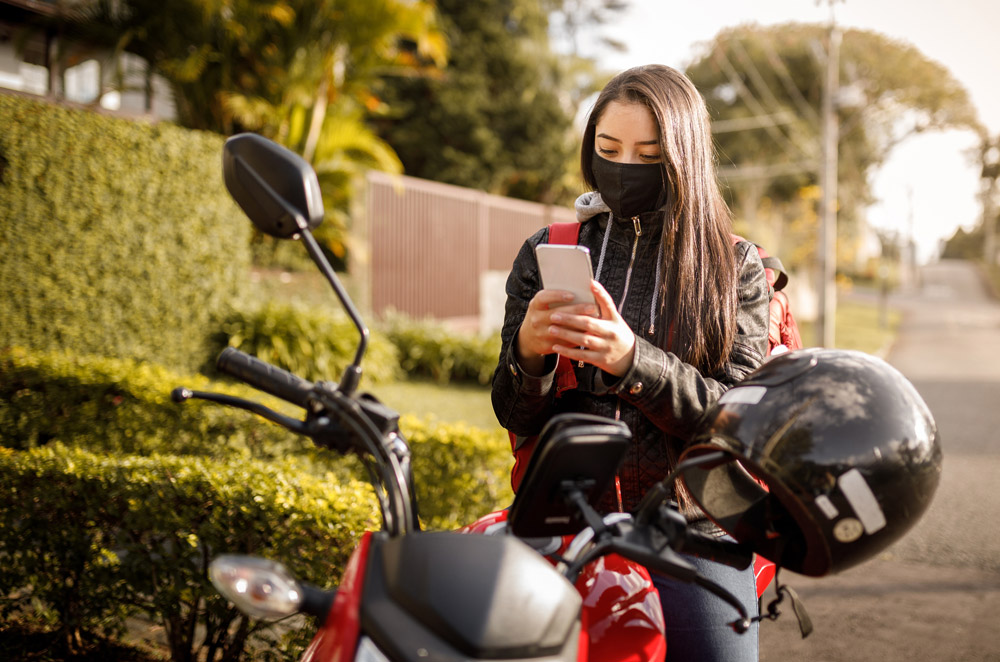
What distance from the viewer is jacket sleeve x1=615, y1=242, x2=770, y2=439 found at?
1.64m

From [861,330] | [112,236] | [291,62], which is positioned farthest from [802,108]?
[112,236]

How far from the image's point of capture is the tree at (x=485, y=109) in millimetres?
21203

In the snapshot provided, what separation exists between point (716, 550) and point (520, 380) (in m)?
0.59

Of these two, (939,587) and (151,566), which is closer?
(151,566)

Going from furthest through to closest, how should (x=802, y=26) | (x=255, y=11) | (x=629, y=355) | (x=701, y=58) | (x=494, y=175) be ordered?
(x=701, y=58) → (x=802, y=26) → (x=494, y=175) → (x=255, y=11) → (x=629, y=355)

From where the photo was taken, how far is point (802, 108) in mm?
35375

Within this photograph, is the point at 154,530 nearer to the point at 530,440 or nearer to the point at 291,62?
the point at 530,440

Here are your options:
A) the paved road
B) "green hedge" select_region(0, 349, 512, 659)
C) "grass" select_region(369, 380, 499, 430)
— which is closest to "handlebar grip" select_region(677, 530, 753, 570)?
"green hedge" select_region(0, 349, 512, 659)

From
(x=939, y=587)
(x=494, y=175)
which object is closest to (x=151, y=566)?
(x=939, y=587)

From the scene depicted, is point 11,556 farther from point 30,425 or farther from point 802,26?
point 802,26

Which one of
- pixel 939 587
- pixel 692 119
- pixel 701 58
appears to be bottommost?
pixel 939 587

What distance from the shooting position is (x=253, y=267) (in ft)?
37.6

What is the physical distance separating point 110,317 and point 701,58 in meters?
32.9

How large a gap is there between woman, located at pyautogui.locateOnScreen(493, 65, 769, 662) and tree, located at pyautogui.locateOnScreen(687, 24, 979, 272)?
28631 millimetres
